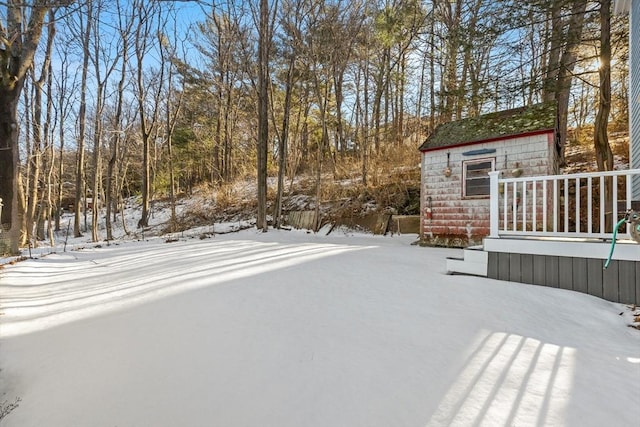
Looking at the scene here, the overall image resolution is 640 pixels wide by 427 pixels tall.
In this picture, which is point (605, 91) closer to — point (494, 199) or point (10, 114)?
point (494, 199)


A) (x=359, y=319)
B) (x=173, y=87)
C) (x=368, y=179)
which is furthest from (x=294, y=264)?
(x=173, y=87)

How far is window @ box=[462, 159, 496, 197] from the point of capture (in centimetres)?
712

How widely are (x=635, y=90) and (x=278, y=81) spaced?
13.4 metres

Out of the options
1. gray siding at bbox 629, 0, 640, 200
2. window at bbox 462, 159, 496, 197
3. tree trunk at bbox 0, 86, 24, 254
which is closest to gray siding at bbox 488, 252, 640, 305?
gray siding at bbox 629, 0, 640, 200

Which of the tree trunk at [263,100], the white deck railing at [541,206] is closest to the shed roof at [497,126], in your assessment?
the white deck railing at [541,206]

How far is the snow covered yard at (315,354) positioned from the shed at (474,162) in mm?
3979

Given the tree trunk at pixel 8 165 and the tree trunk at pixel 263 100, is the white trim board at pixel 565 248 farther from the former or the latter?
the tree trunk at pixel 8 165

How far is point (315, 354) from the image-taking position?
2.21m

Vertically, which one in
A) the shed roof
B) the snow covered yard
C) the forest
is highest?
the forest

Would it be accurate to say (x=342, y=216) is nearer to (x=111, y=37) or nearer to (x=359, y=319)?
(x=359, y=319)

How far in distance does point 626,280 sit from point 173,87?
18589 millimetres

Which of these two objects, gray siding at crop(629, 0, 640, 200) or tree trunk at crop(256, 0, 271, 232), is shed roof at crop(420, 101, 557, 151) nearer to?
gray siding at crop(629, 0, 640, 200)

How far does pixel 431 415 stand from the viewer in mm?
1646

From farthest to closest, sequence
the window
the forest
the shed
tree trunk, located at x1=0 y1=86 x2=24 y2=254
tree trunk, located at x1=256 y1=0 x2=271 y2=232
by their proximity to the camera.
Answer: tree trunk, located at x1=256 y1=0 x2=271 y2=232 < the window < the forest < tree trunk, located at x1=0 y1=86 x2=24 y2=254 < the shed
